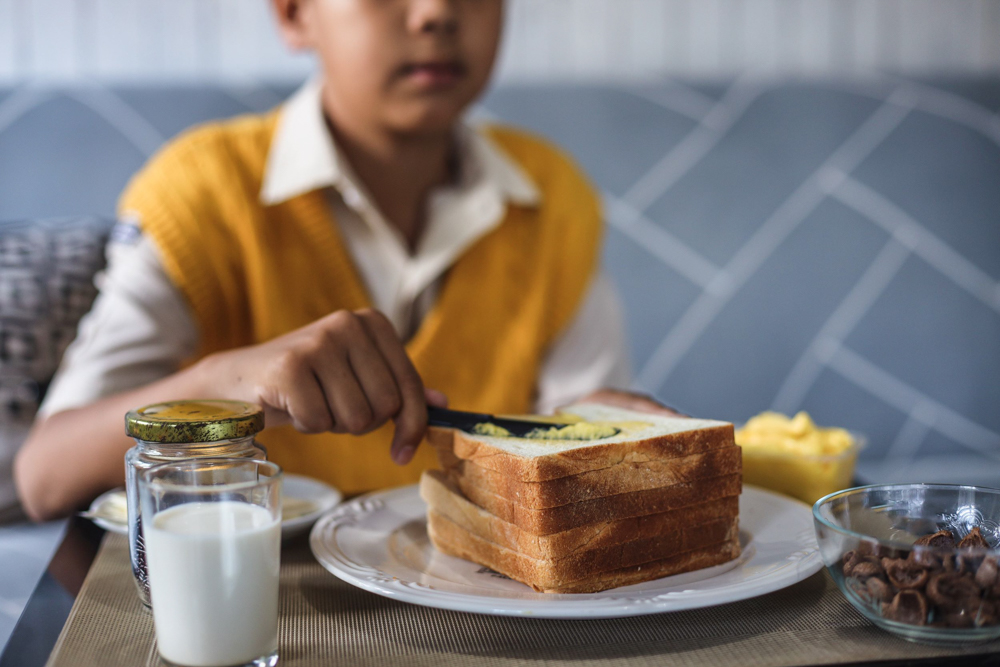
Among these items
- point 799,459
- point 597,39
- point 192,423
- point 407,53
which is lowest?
point 799,459

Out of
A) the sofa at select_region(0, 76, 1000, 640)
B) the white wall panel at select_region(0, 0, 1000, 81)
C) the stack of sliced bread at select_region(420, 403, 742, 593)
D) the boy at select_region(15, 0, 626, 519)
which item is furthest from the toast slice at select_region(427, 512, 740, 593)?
the white wall panel at select_region(0, 0, 1000, 81)

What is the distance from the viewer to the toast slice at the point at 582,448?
574 millimetres

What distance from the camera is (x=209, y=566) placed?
47cm

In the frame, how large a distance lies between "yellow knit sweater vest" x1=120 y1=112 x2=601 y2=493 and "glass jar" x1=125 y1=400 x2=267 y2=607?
2.10ft

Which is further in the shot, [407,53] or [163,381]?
[407,53]

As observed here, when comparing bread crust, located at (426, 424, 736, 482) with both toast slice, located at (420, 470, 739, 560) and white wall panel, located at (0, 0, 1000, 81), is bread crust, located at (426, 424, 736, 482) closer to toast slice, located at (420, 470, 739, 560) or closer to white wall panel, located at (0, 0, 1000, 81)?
toast slice, located at (420, 470, 739, 560)

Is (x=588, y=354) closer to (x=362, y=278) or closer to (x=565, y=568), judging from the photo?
(x=362, y=278)

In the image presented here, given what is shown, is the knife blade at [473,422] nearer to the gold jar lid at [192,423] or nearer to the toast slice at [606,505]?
the toast slice at [606,505]

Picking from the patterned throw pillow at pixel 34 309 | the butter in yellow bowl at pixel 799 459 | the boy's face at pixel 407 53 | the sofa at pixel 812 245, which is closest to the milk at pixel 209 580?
the butter in yellow bowl at pixel 799 459

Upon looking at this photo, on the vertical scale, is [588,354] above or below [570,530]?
below

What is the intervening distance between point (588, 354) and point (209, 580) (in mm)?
1050

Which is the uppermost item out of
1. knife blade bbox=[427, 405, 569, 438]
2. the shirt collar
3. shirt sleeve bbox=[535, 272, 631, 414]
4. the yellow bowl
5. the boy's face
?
the boy's face

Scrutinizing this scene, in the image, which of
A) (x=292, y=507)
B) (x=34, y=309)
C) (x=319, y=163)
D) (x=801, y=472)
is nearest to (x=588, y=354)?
(x=319, y=163)

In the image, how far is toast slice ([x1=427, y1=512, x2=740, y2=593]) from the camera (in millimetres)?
567
